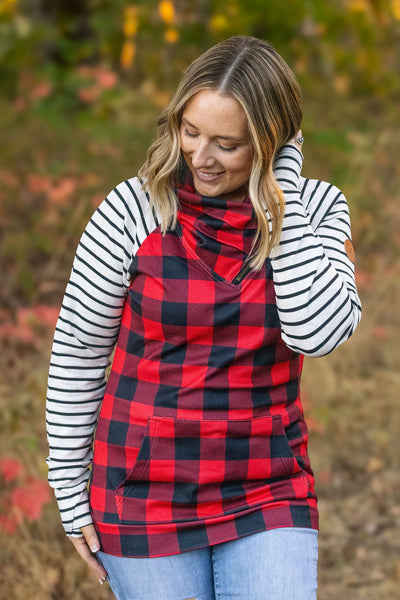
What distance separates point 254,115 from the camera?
169cm

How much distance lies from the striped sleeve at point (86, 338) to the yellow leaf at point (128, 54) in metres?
7.19

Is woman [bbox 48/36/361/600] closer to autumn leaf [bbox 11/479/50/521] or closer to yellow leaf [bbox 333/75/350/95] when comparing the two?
autumn leaf [bbox 11/479/50/521]

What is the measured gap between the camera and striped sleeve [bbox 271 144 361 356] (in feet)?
5.50

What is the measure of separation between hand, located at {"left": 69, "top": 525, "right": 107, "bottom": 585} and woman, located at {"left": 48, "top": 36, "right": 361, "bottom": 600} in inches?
2.7

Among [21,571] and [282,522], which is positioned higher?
[282,522]

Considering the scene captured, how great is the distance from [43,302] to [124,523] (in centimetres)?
344

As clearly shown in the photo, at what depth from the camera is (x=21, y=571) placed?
2918 millimetres

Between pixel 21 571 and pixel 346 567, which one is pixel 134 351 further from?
pixel 346 567

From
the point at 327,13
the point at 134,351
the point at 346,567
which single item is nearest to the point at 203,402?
the point at 134,351

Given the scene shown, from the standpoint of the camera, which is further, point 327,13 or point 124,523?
point 327,13

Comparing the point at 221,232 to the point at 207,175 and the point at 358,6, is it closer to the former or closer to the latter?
the point at 207,175

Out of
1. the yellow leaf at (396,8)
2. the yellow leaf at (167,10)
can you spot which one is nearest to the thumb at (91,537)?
the yellow leaf at (167,10)

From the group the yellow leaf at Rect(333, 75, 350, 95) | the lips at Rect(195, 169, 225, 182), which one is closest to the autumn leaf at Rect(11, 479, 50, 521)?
the lips at Rect(195, 169, 225, 182)

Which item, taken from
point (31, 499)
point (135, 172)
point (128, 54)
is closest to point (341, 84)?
point (128, 54)
